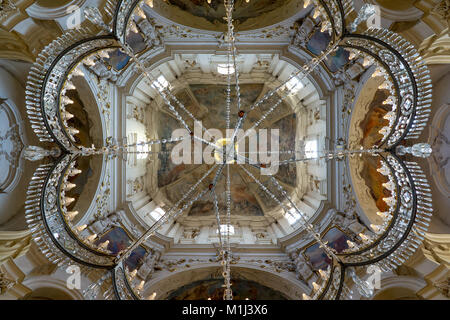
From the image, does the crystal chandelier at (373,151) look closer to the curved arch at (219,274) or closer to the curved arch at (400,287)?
the curved arch at (400,287)

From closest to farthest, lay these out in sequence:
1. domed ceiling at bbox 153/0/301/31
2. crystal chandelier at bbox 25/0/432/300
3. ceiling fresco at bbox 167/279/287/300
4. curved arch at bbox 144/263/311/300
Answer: crystal chandelier at bbox 25/0/432/300 < domed ceiling at bbox 153/0/301/31 < curved arch at bbox 144/263/311/300 < ceiling fresco at bbox 167/279/287/300

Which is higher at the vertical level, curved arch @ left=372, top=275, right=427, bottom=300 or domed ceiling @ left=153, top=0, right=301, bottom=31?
domed ceiling @ left=153, top=0, right=301, bottom=31

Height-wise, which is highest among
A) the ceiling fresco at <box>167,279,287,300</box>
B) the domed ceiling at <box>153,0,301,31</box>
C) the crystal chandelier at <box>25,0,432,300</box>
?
the domed ceiling at <box>153,0,301,31</box>

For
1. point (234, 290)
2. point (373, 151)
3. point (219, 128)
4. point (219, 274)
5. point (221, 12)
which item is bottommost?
point (234, 290)

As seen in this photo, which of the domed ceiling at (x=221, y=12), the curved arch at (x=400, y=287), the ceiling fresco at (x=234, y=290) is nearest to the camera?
the curved arch at (x=400, y=287)

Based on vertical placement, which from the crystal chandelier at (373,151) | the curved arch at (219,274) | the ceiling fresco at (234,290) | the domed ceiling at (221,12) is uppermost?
the domed ceiling at (221,12)

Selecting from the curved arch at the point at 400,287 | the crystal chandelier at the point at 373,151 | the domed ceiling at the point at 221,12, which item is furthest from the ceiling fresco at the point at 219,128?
the crystal chandelier at the point at 373,151

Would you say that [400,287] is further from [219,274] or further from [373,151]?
[219,274]

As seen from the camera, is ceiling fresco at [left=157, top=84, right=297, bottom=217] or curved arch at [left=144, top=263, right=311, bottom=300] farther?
ceiling fresco at [left=157, top=84, right=297, bottom=217]

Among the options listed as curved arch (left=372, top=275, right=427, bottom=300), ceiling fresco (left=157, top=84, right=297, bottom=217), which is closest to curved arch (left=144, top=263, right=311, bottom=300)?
curved arch (left=372, top=275, right=427, bottom=300)

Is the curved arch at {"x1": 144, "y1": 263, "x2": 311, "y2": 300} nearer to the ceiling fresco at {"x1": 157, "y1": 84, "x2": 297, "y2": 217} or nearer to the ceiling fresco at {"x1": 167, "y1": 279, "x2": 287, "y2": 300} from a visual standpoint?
the ceiling fresco at {"x1": 167, "y1": 279, "x2": 287, "y2": 300}

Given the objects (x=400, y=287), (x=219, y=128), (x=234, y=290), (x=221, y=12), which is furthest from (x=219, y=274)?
(x=221, y=12)

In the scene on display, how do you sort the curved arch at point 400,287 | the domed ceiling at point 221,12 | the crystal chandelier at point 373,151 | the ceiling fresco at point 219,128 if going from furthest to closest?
the ceiling fresco at point 219,128, the domed ceiling at point 221,12, the curved arch at point 400,287, the crystal chandelier at point 373,151

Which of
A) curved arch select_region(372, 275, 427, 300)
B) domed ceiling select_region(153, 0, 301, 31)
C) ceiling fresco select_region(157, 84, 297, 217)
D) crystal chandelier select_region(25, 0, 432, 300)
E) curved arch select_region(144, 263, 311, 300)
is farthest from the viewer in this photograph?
ceiling fresco select_region(157, 84, 297, 217)
